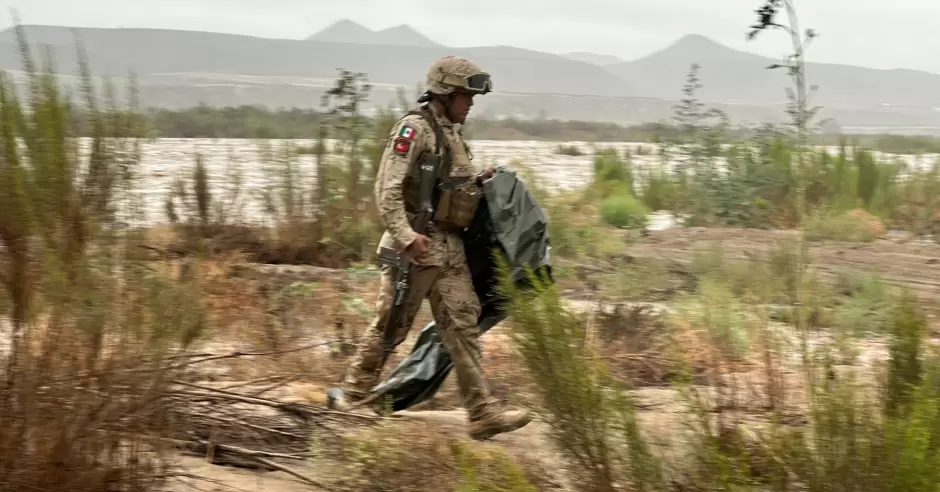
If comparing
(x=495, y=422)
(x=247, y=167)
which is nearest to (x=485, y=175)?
(x=495, y=422)

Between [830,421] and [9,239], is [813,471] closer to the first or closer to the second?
[830,421]

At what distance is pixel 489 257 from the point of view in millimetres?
4496

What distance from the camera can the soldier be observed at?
4.19 metres

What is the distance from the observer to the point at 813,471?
281cm

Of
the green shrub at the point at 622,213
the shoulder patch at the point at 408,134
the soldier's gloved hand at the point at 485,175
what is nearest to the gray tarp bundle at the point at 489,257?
the soldier's gloved hand at the point at 485,175

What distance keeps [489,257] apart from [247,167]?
12.2m

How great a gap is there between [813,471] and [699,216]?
915cm

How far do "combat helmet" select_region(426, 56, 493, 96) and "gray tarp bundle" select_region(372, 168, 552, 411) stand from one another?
40 cm

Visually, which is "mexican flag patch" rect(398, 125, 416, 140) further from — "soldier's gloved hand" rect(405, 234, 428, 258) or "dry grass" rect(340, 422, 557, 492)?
"dry grass" rect(340, 422, 557, 492)

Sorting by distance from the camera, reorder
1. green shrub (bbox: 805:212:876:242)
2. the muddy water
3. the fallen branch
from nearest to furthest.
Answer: the fallen branch, the muddy water, green shrub (bbox: 805:212:876:242)

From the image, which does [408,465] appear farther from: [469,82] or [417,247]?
[469,82]

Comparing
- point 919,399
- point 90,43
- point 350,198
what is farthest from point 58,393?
point 90,43

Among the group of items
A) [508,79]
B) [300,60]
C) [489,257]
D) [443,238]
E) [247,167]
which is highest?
[443,238]

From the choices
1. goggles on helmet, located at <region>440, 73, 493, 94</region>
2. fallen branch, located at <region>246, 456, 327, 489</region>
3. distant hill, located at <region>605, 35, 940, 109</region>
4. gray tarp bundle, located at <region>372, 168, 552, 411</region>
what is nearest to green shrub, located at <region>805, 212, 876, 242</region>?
gray tarp bundle, located at <region>372, 168, 552, 411</region>
